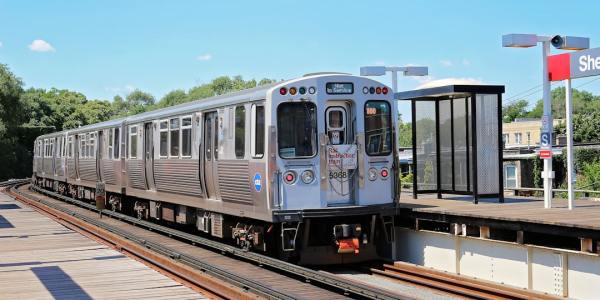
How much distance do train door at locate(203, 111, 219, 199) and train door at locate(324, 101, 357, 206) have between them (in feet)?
8.47

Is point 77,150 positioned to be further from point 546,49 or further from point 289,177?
point 546,49

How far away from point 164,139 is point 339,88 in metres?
6.18

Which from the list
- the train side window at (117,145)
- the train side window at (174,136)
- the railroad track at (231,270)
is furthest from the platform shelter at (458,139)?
the train side window at (117,145)

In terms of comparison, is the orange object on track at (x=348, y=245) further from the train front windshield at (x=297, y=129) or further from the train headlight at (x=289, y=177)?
the train front windshield at (x=297, y=129)

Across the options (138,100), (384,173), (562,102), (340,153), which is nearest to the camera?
(340,153)

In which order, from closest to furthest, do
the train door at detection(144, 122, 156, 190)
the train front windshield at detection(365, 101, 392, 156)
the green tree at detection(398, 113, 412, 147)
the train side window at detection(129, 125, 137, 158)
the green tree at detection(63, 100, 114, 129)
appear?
the train front windshield at detection(365, 101, 392, 156), the train door at detection(144, 122, 156, 190), the train side window at detection(129, 125, 137, 158), the green tree at detection(63, 100, 114, 129), the green tree at detection(398, 113, 412, 147)

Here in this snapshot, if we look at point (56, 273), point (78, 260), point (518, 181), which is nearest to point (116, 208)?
point (78, 260)

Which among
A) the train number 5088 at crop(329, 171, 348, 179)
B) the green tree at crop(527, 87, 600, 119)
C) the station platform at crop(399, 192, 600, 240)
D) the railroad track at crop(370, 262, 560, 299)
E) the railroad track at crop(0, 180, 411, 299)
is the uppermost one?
the green tree at crop(527, 87, 600, 119)

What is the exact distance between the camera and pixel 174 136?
53.5 ft

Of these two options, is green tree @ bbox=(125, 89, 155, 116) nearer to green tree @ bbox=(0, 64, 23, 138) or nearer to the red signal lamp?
green tree @ bbox=(0, 64, 23, 138)

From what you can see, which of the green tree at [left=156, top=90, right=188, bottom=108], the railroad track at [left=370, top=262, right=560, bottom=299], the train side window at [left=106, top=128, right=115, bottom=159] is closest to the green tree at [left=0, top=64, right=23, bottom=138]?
the train side window at [left=106, top=128, right=115, bottom=159]

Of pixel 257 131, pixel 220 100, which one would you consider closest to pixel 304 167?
pixel 257 131

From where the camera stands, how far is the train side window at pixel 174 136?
16062mm

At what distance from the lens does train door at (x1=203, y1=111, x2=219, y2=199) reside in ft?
45.6
